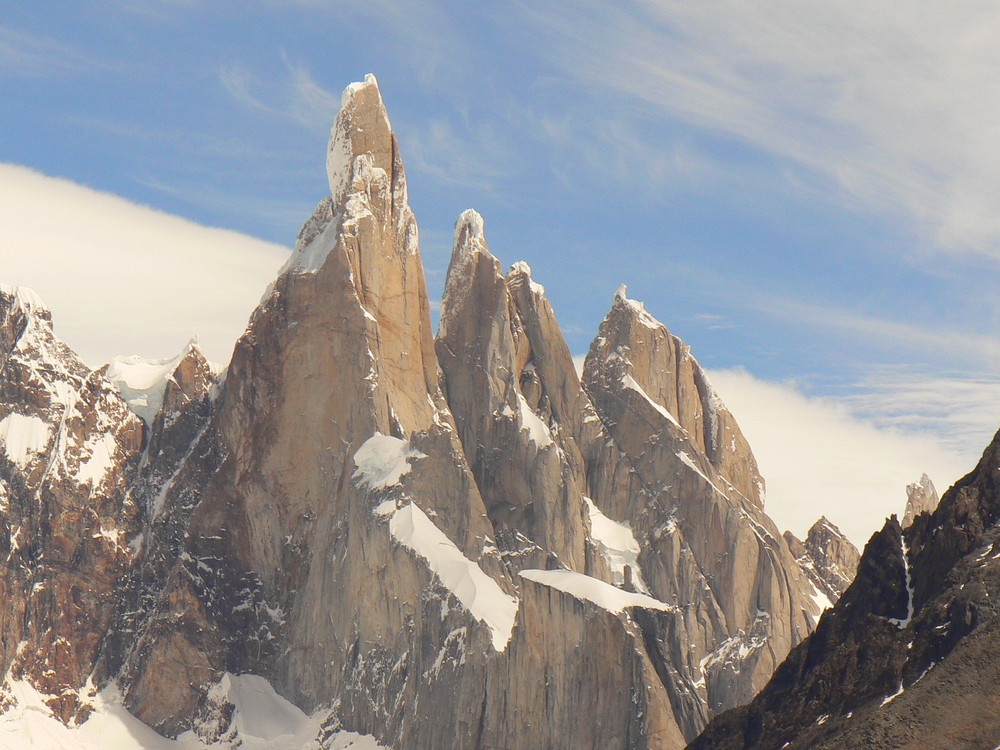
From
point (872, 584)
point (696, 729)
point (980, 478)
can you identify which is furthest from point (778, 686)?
point (696, 729)

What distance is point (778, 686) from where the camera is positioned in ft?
424

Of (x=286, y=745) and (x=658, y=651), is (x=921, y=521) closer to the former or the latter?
(x=658, y=651)

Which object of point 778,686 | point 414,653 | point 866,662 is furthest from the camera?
point 414,653

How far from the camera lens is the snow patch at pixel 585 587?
19425cm

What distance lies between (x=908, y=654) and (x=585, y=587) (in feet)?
270

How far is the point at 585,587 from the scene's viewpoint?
196m

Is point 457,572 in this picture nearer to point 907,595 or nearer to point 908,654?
point 907,595

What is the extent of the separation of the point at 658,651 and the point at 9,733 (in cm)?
6431

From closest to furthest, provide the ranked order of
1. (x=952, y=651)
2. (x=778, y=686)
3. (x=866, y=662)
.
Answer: (x=952, y=651)
(x=866, y=662)
(x=778, y=686)

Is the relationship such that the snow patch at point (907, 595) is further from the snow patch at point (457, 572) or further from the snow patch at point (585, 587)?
the snow patch at point (457, 572)

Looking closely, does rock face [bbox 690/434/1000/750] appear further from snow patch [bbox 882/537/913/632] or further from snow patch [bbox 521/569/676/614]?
snow patch [bbox 521/569/676/614]

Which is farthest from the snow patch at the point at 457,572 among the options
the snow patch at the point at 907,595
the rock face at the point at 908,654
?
the snow patch at the point at 907,595

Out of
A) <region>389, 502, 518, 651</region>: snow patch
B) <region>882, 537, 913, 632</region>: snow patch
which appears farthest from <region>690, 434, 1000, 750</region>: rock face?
<region>389, 502, 518, 651</region>: snow patch

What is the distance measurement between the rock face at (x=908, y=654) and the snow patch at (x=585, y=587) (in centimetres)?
6200
